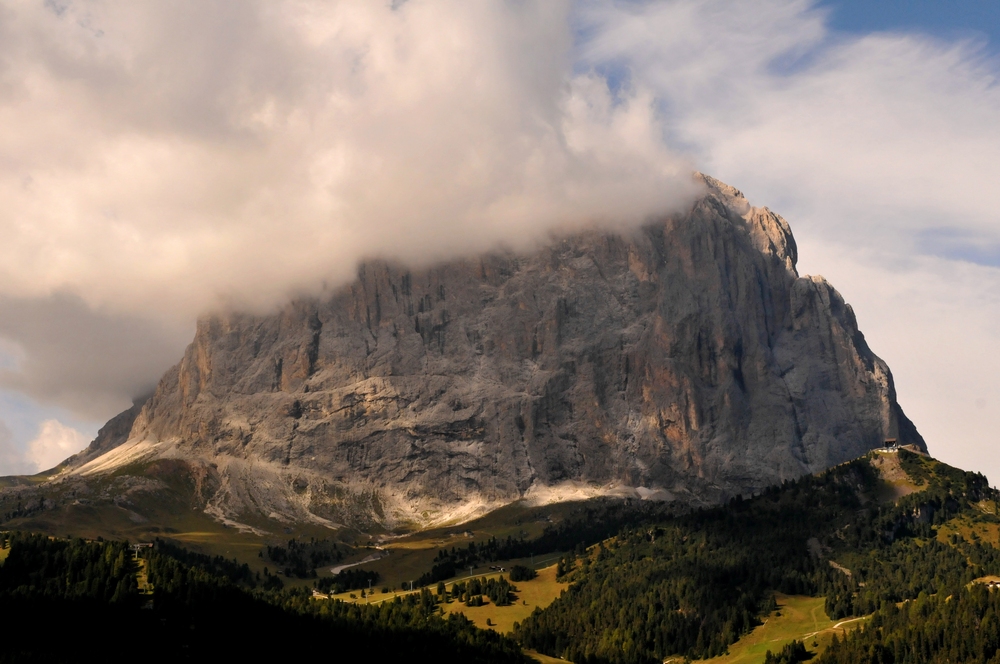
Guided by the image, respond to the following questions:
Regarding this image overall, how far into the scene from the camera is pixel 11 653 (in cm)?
19988
